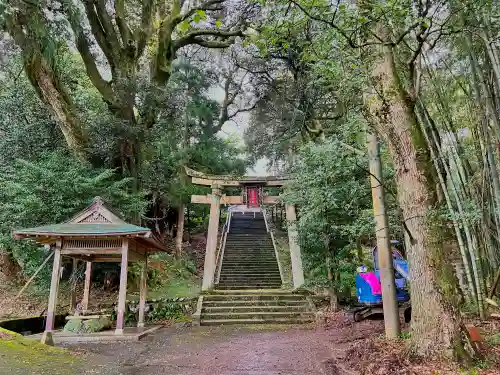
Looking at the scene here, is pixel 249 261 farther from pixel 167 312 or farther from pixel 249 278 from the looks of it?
pixel 167 312

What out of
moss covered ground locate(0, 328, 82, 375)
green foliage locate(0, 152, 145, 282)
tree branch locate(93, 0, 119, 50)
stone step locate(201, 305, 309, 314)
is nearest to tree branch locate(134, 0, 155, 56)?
tree branch locate(93, 0, 119, 50)

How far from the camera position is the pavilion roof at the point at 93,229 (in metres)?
6.75

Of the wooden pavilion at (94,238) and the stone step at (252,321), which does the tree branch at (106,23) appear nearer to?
the wooden pavilion at (94,238)

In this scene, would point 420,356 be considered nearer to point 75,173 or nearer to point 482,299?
point 482,299

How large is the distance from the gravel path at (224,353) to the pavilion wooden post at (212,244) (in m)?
2.57

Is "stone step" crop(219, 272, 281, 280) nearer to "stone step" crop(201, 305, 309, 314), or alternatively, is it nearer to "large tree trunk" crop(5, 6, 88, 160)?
"stone step" crop(201, 305, 309, 314)

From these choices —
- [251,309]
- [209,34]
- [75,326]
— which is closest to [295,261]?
[251,309]

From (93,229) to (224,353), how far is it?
3.43 meters

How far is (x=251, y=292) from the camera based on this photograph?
9.98 meters

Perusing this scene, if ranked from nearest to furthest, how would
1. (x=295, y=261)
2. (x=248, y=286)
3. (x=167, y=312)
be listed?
(x=167, y=312) < (x=295, y=261) < (x=248, y=286)

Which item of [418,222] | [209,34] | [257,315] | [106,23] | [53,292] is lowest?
[257,315]

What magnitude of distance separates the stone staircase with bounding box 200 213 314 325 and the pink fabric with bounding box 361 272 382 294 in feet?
8.35

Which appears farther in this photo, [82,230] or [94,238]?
[94,238]

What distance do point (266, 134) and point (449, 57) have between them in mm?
11148
